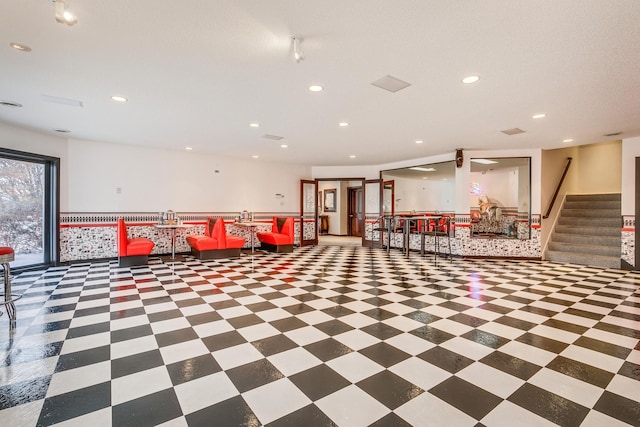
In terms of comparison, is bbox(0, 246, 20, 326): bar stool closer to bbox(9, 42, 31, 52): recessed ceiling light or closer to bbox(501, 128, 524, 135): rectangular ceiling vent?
bbox(9, 42, 31, 52): recessed ceiling light

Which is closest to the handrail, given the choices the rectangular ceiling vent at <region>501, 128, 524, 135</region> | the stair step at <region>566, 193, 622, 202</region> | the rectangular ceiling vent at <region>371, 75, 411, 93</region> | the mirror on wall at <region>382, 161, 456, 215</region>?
the stair step at <region>566, 193, 622, 202</region>

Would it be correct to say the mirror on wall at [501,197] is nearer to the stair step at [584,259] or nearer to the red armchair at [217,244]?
the stair step at [584,259]

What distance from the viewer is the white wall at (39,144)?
5.61m

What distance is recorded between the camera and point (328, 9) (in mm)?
2287

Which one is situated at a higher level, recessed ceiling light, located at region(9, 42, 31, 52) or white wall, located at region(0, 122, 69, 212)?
recessed ceiling light, located at region(9, 42, 31, 52)

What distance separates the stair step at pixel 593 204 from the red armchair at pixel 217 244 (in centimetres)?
918

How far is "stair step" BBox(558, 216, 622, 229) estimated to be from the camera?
24.7 feet

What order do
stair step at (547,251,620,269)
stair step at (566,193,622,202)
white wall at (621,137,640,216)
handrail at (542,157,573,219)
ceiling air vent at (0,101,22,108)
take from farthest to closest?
stair step at (566,193,622,202), handrail at (542,157,573,219), stair step at (547,251,620,269), white wall at (621,137,640,216), ceiling air vent at (0,101,22,108)

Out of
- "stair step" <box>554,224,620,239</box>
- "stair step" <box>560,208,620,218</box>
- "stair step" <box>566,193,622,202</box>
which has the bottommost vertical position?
"stair step" <box>554,224,620,239</box>

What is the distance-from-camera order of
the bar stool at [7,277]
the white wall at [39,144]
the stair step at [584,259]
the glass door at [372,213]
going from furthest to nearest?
the glass door at [372,213], the stair step at [584,259], the white wall at [39,144], the bar stool at [7,277]

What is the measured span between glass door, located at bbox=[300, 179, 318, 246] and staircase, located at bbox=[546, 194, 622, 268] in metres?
6.53

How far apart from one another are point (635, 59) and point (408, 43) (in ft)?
7.64

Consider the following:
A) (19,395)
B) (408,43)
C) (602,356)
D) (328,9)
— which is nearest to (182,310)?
(19,395)

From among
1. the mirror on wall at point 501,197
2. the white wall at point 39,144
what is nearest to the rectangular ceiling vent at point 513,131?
the mirror on wall at point 501,197
